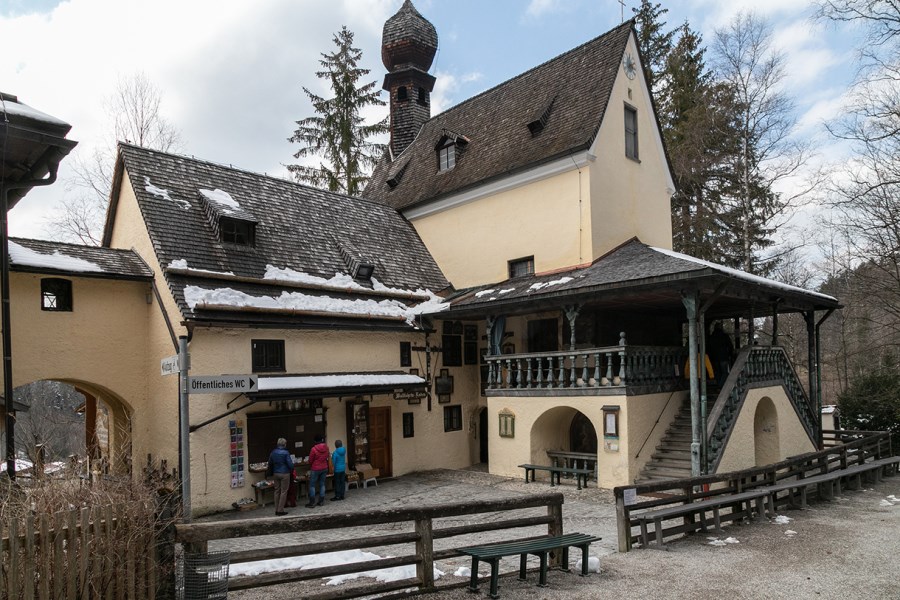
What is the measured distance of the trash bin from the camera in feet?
18.5

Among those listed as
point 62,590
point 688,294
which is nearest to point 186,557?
point 62,590

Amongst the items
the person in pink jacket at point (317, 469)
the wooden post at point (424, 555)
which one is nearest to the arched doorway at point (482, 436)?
the person in pink jacket at point (317, 469)

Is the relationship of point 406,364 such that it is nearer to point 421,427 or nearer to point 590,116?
point 421,427

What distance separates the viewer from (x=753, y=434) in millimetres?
15172

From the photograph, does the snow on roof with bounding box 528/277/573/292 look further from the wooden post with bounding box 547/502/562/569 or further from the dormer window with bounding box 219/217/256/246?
the wooden post with bounding box 547/502/562/569

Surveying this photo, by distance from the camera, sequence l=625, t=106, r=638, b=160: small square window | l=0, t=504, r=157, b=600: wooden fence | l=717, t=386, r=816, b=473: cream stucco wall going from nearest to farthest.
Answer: l=0, t=504, r=157, b=600: wooden fence → l=717, t=386, r=816, b=473: cream stucco wall → l=625, t=106, r=638, b=160: small square window

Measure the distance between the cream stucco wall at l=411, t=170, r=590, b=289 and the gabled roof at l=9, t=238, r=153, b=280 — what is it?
9.32 meters

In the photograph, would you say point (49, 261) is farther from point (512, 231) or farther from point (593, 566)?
point (593, 566)

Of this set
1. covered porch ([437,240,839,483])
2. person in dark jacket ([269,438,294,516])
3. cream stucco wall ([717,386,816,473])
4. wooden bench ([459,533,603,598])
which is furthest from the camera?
cream stucco wall ([717,386,816,473])

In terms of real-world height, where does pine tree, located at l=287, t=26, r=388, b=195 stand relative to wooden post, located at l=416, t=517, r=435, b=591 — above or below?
above

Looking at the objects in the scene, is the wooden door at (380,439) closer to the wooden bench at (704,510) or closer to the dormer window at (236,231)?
the dormer window at (236,231)

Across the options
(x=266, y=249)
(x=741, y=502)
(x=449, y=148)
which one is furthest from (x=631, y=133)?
(x=741, y=502)

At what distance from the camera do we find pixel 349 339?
53.1ft

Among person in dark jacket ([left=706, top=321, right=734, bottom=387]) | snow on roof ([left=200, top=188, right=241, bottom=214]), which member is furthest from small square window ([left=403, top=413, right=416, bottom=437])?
person in dark jacket ([left=706, top=321, right=734, bottom=387])
